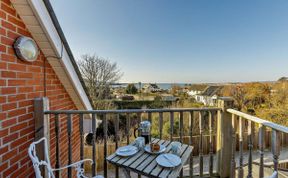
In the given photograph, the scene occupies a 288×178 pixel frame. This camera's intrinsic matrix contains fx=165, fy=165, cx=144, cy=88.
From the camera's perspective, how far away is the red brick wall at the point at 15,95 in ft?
→ 4.84

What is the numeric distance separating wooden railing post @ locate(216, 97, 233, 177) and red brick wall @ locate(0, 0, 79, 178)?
244 cm

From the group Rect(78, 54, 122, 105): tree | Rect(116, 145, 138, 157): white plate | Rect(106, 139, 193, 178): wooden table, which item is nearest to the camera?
Rect(106, 139, 193, 178): wooden table

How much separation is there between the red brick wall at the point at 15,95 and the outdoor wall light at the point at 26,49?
0.15 feet

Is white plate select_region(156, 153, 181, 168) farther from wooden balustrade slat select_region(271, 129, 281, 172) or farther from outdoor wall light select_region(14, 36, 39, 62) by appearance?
outdoor wall light select_region(14, 36, 39, 62)

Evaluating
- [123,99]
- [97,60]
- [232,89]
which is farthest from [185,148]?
[123,99]

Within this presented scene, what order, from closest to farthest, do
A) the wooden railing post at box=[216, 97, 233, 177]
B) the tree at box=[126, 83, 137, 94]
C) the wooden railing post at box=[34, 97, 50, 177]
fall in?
the wooden railing post at box=[34, 97, 50, 177] → the wooden railing post at box=[216, 97, 233, 177] → the tree at box=[126, 83, 137, 94]

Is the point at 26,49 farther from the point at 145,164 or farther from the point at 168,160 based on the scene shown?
the point at 168,160

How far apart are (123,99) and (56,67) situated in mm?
15772

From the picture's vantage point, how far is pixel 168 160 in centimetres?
146

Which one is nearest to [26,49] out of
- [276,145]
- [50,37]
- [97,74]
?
[50,37]


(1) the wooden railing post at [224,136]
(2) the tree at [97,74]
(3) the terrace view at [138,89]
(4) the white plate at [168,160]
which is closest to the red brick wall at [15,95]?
(3) the terrace view at [138,89]

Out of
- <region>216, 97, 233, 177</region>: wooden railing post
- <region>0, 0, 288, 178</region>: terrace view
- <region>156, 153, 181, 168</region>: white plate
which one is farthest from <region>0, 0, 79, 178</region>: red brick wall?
<region>216, 97, 233, 177</region>: wooden railing post

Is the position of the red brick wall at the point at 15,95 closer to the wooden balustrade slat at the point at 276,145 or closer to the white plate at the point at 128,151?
the white plate at the point at 128,151

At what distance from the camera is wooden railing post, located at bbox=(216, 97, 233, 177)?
2.32 m
